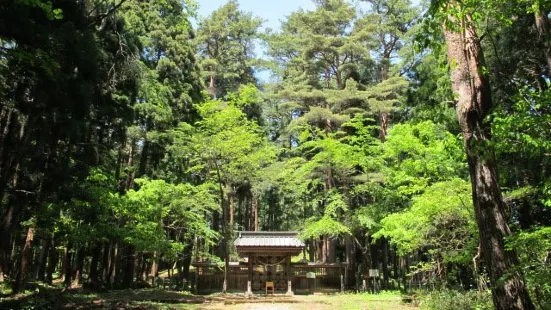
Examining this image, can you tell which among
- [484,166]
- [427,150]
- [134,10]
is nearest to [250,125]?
[134,10]

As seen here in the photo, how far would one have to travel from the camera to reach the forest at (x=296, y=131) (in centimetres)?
451

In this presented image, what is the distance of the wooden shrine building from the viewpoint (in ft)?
60.8

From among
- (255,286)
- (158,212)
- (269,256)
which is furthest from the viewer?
(255,286)

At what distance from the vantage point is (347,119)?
21.6 meters

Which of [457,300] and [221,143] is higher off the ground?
[221,143]

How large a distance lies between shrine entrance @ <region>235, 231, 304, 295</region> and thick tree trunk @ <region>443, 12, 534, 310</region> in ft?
47.6

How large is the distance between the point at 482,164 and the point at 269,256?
15745mm

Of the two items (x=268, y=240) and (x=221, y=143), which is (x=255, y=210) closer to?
(x=268, y=240)

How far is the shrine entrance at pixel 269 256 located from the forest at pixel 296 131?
1.21 m

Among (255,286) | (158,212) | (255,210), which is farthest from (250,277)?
(255,210)

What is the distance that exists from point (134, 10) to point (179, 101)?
4510 millimetres

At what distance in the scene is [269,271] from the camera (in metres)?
19.3

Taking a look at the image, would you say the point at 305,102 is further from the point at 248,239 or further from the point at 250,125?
the point at 248,239

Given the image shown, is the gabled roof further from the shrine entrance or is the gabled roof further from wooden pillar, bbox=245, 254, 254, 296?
wooden pillar, bbox=245, 254, 254, 296
